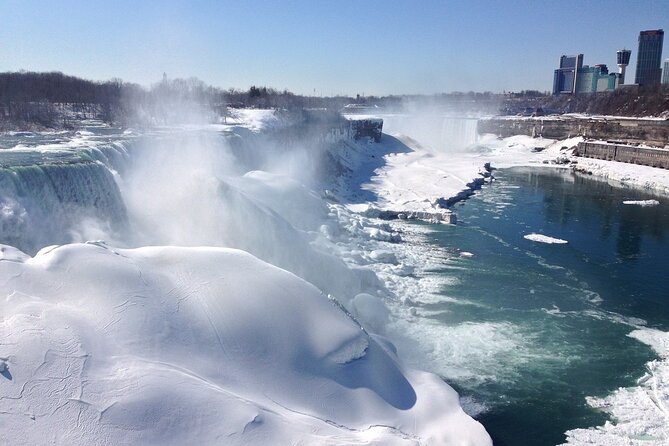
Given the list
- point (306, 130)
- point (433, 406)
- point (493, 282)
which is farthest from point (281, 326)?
point (306, 130)

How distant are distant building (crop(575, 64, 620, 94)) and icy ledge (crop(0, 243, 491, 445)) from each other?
145 metres

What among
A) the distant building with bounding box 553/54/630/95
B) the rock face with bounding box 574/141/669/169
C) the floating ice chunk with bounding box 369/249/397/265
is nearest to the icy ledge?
the floating ice chunk with bounding box 369/249/397/265

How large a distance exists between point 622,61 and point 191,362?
143281 millimetres

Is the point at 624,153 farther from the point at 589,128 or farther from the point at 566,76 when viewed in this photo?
the point at 566,76

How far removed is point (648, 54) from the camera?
13775 cm

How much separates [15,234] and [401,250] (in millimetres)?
11303

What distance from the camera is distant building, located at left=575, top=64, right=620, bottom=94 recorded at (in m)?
136

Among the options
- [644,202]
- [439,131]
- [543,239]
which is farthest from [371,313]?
[439,131]

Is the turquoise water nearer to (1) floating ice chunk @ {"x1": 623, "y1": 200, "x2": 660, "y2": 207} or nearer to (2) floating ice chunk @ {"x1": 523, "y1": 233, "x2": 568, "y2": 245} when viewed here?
(2) floating ice chunk @ {"x1": 523, "y1": 233, "x2": 568, "y2": 245}

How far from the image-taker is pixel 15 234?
11.4 metres

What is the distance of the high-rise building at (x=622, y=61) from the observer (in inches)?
4882

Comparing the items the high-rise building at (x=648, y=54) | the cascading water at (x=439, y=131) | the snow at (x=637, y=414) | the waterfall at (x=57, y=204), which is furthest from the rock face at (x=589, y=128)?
the high-rise building at (x=648, y=54)

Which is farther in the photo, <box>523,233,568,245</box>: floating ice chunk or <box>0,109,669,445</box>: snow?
<box>523,233,568,245</box>: floating ice chunk

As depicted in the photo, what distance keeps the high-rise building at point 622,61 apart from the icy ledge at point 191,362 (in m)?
139
